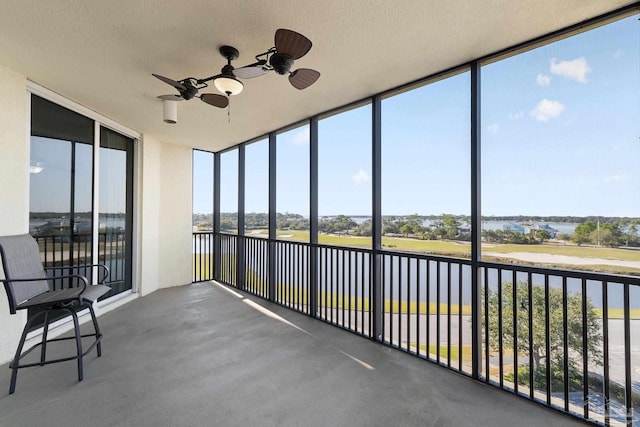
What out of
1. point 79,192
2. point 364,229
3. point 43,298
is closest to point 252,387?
point 43,298

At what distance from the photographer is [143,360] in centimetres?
241

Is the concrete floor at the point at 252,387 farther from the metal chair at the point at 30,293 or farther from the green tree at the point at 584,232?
the green tree at the point at 584,232

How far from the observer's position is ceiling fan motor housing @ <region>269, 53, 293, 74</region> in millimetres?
1791

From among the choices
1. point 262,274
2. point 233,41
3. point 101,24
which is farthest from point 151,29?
point 262,274

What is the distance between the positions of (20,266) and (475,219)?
357 cm

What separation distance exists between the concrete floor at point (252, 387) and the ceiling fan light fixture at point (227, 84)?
2169 mm

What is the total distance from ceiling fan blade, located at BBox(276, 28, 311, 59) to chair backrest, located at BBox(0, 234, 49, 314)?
2433mm

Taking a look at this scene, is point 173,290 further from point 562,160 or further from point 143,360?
point 562,160

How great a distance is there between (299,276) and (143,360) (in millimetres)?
1877

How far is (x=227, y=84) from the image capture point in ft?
6.71

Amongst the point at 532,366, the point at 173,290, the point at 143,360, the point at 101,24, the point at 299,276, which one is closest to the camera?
the point at 101,24

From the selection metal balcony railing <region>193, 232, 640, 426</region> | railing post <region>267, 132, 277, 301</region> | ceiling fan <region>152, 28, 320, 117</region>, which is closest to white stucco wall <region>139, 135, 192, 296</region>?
railing post <region>267, 132, 277, 301</region>

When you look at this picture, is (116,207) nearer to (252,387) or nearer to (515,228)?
(252,387)

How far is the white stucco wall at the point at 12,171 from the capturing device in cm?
240
